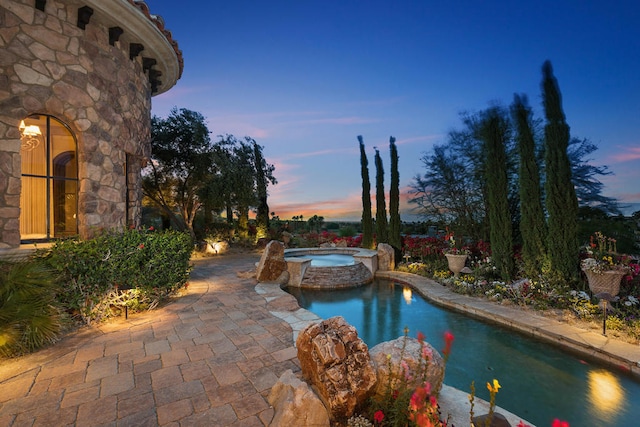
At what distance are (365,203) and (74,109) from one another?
34.1 feet

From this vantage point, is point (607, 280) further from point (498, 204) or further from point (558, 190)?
point (498, 204)

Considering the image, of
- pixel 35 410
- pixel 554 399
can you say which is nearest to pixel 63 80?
pixel 35 410

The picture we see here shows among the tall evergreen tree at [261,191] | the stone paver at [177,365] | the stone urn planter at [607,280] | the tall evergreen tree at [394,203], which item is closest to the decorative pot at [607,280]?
the stone urn planter at [607,280]

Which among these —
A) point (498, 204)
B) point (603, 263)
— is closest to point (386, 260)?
point (498, 204)

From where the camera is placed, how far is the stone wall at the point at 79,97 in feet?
12.5

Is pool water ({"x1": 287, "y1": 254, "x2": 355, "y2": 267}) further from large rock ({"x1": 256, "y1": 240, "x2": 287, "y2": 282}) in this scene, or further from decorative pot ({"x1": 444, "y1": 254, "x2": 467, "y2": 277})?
decorative pot ({"x1": 444, "y1": 254, "x2": 467, "y2": 277})

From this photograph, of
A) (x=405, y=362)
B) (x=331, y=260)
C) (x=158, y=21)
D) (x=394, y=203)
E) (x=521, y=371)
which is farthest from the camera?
(x=394, y=203)

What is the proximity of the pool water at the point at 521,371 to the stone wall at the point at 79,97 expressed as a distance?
186 inches

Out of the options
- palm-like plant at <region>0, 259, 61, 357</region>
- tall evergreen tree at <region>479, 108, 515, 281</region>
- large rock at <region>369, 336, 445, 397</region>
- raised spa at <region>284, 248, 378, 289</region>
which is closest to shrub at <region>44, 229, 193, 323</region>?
palm-like plant at <region>0, 259, 61, 357</region>

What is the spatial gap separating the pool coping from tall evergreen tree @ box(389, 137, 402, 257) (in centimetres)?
390

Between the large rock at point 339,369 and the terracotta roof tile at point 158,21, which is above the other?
the terracotta roof tile at point 158,21

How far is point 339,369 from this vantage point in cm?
197

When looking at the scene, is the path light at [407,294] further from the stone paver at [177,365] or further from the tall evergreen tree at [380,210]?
the tall evergreen tree at [380,210]

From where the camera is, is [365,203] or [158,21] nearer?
[158,21]
